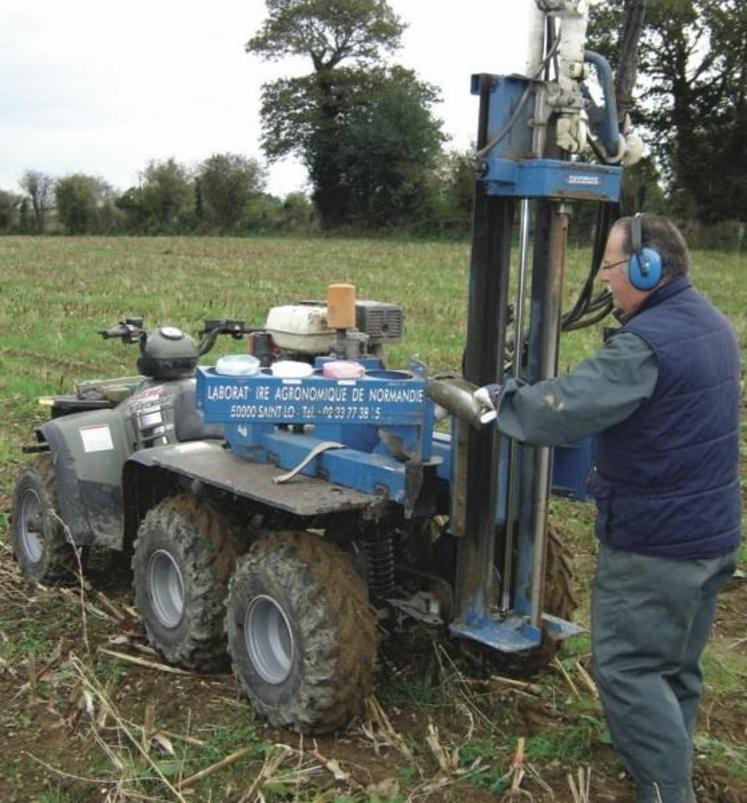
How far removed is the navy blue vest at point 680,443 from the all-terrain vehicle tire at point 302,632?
975mm

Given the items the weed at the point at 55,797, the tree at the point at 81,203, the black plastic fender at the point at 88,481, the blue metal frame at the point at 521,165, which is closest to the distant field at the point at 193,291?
the black plastic fender at the point at 88,481

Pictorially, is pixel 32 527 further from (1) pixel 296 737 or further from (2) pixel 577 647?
(2) pixel 577 647

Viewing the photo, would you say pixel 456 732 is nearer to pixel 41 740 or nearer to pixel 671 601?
pixel 671 601

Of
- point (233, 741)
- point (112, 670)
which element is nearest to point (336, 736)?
point (233, 741)

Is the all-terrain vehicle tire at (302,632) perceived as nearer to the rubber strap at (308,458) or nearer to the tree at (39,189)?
the rubber strap at (308,458)

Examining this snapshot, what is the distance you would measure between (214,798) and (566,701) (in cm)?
145

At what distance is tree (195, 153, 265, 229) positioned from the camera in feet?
178

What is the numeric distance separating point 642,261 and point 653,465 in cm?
61

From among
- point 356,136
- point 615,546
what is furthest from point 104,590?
point 356,136

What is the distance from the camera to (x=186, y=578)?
4.36 m

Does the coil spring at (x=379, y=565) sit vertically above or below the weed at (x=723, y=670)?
above

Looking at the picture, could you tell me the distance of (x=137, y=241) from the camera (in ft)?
125

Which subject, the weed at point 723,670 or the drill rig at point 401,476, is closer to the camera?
the drill rig at point 401,476

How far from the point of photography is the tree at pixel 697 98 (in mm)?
35969
